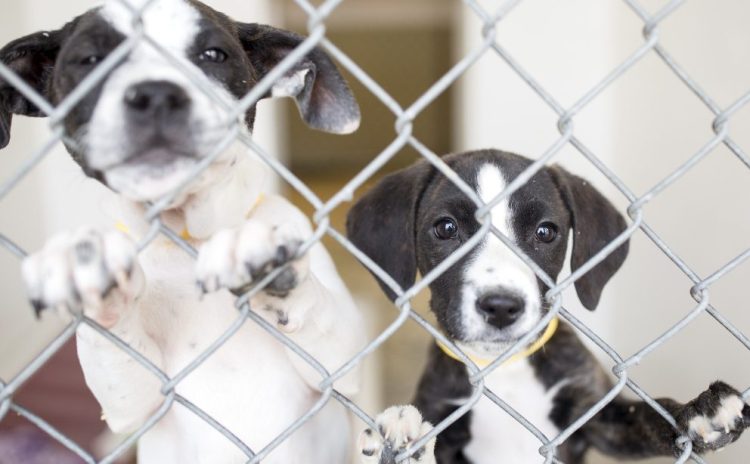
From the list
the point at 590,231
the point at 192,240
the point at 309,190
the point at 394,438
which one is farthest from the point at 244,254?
the point at 590,231

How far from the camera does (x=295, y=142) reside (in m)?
13.2

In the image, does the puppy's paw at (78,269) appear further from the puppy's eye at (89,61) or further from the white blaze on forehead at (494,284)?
the white blaze on forehead at (494,284)

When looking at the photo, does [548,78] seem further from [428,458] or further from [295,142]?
[295,142]

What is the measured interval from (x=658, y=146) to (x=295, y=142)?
9973 millimetres

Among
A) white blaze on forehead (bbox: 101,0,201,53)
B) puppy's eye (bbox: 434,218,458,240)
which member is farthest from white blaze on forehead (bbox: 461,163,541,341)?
white blaze on forehead (bbox: 101,0,201,53)

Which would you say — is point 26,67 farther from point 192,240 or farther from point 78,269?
point 78,269

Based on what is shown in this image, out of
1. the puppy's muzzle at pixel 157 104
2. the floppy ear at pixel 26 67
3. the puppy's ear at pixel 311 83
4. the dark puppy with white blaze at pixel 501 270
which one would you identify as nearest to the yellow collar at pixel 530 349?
the dark puppy with white blaze at pixel 501 270

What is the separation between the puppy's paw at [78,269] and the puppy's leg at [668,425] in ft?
4.99

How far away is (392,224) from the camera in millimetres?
2504

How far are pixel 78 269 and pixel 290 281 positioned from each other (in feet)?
1.36

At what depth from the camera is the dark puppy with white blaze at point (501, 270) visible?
2.27 metres

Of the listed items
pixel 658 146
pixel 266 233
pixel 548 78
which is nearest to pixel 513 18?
pixel 548 78

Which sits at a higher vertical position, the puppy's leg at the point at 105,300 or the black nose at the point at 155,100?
the black nose at the point at 155,100

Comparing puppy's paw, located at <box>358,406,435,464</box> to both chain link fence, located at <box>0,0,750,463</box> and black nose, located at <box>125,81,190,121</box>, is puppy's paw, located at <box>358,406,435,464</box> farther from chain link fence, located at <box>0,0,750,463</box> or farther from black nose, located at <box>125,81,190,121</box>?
black nose, located at <box>125,81,190,121</box>
